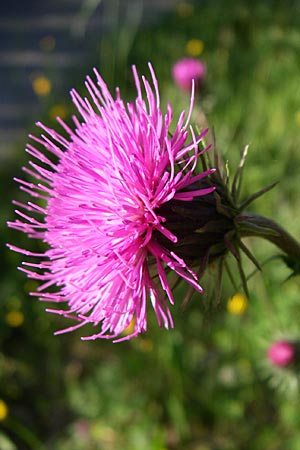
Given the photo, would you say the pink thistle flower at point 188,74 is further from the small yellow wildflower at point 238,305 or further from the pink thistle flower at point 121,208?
the pink thistle flower at point 121,208

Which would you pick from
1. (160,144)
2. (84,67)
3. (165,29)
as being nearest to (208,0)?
(165,29)

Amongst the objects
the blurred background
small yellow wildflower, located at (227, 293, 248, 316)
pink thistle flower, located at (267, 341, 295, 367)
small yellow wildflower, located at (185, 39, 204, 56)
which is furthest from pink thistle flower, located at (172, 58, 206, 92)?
pink thistle flower, located at (267, 341, 295, 367)

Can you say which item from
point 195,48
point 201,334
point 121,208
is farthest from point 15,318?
point 195,48

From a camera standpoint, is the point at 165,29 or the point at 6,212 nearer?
the point at 6,212

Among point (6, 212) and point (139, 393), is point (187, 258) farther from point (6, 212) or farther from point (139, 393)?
point (6, 212)

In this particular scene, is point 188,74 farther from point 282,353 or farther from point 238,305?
point 282,353

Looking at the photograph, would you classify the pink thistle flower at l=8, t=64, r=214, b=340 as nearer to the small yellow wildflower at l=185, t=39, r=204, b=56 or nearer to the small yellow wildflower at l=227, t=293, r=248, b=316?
the small yellow wildflower at l=227, t=293, r=248, b=316

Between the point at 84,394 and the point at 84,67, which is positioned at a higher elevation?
the point at 84,67

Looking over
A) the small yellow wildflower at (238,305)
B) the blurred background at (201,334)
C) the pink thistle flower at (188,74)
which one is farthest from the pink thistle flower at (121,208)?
the pink thistle flower at (188,74)
